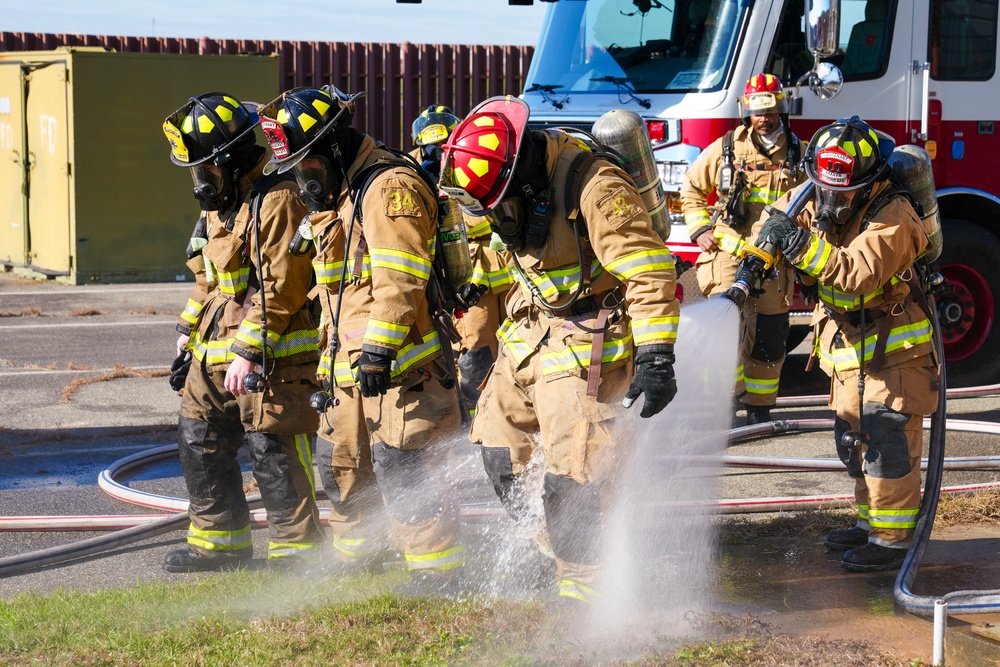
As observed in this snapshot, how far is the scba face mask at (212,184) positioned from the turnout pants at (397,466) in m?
0.91

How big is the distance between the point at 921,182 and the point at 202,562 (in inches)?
130

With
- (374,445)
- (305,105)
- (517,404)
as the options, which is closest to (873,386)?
(517,404)

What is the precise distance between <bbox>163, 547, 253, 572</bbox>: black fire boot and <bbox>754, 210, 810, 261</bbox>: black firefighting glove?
2.44 m

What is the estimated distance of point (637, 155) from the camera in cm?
494

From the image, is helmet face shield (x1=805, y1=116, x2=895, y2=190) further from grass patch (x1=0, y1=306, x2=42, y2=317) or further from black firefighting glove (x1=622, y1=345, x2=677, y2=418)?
grass patch (x1=0, y1=306, x2=42, y2=317)

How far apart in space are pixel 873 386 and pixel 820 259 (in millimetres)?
632

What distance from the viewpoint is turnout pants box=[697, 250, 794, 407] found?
7102 millimetres

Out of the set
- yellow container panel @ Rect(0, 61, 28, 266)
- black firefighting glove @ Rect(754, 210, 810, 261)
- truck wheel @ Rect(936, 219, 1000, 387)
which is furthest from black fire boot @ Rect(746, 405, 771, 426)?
yellow container panel @ Rect(0, 61, 28, 266)

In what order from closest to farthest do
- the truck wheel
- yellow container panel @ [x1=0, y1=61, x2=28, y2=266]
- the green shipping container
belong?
the truck wheel
the green shipping container
yellow container panel @ [x1=0, y1=61, x2=28, y2=266]

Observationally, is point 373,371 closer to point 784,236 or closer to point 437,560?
point 437,560

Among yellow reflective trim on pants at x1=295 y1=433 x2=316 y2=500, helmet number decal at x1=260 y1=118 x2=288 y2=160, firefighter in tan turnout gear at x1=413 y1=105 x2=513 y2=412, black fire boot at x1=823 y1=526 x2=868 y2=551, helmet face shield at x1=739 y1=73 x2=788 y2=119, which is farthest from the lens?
helmet face shield at x1=739 y1=73 x2=788 y2=119

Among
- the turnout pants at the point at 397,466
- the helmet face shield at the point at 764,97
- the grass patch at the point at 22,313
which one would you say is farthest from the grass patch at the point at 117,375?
the helmet face shield at the point at 764,97

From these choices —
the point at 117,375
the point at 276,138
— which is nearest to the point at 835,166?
the point at 276,138

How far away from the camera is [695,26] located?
25.8ft
